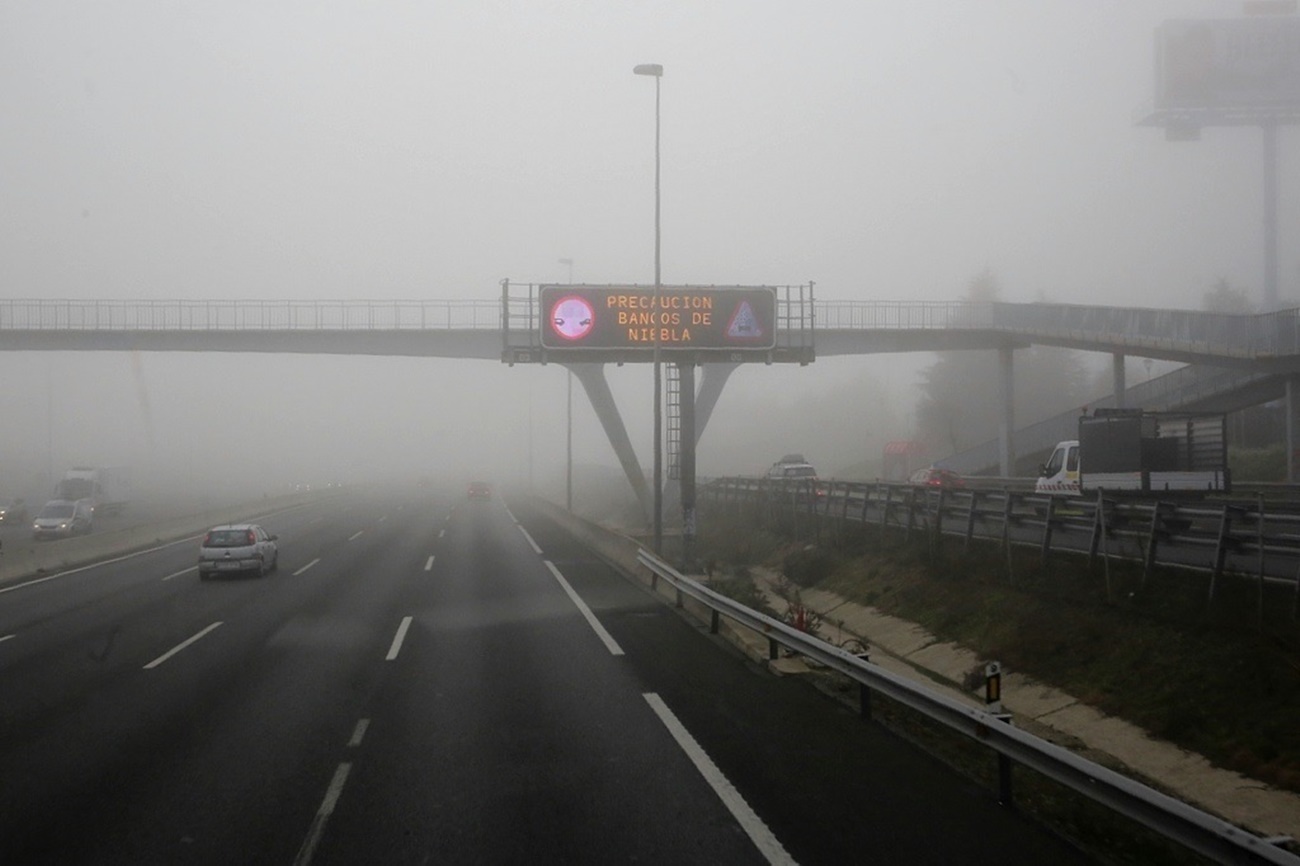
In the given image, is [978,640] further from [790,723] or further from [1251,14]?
[1251,14]

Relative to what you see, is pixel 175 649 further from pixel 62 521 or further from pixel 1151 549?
pixel 62 521

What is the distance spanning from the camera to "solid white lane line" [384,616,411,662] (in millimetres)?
16011

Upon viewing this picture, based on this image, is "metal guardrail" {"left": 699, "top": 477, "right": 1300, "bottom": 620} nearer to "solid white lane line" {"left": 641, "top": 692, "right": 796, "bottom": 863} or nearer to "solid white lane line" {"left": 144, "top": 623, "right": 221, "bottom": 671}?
"solid white lane line" {"left": 641, "top": 692, "right": 796, "bottom": 863}

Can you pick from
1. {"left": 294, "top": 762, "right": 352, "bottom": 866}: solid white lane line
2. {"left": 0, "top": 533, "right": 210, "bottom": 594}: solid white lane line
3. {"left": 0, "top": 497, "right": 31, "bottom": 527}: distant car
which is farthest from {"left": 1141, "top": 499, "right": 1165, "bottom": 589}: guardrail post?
{"left": 0, "top": 497, "right": 31, "bottom": 527}: distant car

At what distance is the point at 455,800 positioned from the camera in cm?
877

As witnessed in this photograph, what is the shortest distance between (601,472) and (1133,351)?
6297 cm

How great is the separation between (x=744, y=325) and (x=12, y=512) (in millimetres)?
38865

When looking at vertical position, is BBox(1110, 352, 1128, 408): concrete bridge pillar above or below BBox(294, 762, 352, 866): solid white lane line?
above

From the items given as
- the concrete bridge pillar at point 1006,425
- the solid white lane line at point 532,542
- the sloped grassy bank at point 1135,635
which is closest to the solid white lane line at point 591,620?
the sloped grassy bank at point 1135,635

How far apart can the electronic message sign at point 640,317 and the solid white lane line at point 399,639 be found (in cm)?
1301

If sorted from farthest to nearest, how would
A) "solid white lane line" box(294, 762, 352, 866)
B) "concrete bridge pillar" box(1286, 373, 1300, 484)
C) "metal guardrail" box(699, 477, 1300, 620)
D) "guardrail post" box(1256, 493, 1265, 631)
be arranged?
1. "concrete bridge pillar" box(1286, 373, 1300, 484)
2. "metal guardrail" box(699, 477, 1300, 620)
3. "guardrail post" box(1256, 493, 1265, 631)
4. "solid white lane line" box(294, 762, 352, 866)

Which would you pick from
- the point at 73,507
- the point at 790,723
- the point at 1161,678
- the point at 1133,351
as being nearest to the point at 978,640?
the point at 1161,678

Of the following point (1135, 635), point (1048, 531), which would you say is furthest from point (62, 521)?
point (1135, 635)

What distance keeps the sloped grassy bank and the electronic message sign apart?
8775mm
